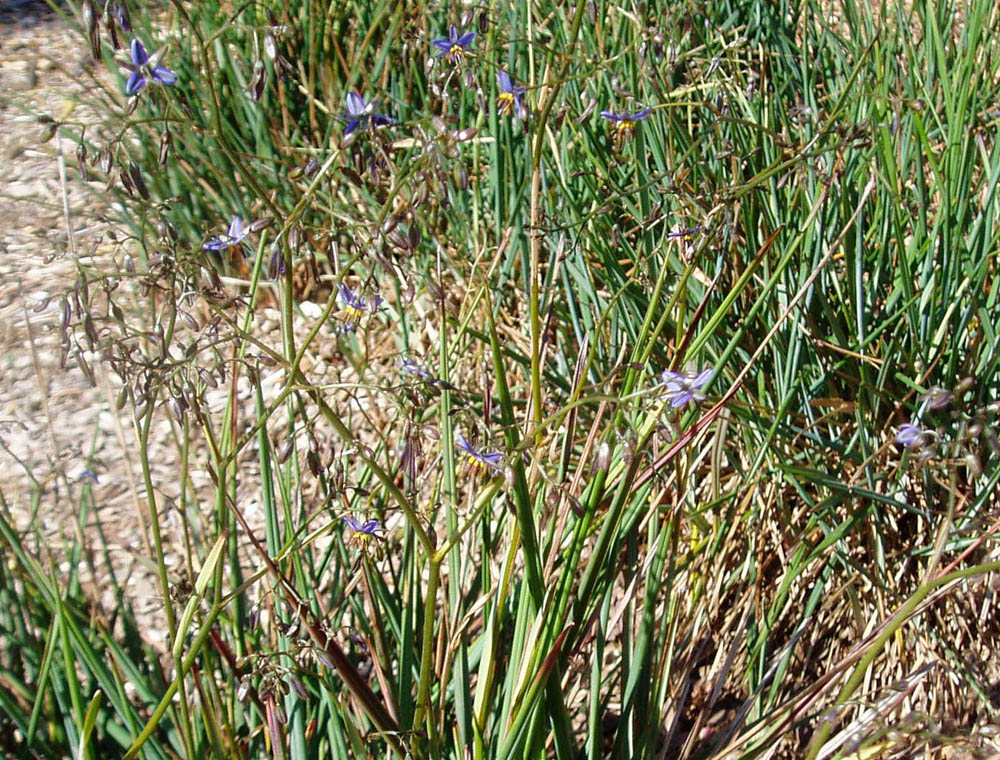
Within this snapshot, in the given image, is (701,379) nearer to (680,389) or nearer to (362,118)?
(680,389)

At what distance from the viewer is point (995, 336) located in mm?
1870

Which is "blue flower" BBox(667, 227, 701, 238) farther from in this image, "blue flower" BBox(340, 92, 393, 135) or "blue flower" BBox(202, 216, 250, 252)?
"blue flower" BBox(202, 216, 250, 252)

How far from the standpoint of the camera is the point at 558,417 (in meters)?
1.00

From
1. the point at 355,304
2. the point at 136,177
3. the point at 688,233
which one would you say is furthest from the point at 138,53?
the point at 688,233

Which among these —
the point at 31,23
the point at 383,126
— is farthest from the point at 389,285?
the point at 31,23

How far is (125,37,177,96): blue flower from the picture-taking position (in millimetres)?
994

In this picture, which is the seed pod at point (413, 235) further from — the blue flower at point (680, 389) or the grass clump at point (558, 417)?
the blue flower at point (680, 389)

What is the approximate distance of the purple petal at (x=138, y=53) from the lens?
0.97 metres

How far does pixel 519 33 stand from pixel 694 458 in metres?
1.31

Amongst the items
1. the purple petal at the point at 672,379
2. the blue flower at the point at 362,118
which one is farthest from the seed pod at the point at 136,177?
the purple petal at the point at 672,379

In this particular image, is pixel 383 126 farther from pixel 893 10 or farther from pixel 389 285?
pixel 893 10

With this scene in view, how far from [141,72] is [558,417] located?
0.57 meters

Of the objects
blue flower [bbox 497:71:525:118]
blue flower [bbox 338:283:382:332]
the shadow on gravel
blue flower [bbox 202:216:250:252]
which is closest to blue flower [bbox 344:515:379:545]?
blue flower [bbox 338:283:382:332]

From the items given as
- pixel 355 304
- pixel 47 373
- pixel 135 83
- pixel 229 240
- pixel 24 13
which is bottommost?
pixel 47 373
